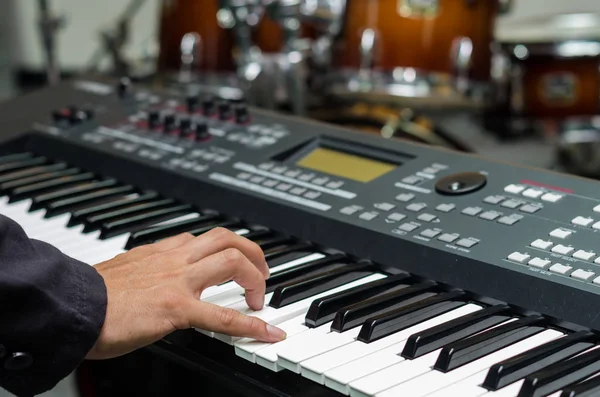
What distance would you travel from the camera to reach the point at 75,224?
1358 millimetres

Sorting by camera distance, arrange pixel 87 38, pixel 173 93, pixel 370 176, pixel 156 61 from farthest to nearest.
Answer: pixel 87 38
pixel 156 61
pixel 173 93
pixel 370 176

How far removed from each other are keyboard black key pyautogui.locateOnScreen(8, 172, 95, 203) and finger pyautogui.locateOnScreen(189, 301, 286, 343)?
634mm

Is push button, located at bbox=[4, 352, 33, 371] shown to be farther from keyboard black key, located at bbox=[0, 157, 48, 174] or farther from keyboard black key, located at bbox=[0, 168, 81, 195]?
keyboard black key, located at bbox=[0, 157, 48, 174]

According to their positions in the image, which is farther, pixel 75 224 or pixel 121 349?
pixel 75 224

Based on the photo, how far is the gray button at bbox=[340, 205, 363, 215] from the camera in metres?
1.18

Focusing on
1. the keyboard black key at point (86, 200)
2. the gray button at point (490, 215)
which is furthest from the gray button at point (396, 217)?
the keyboard black key at point (86, 200)

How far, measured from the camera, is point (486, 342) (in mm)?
912

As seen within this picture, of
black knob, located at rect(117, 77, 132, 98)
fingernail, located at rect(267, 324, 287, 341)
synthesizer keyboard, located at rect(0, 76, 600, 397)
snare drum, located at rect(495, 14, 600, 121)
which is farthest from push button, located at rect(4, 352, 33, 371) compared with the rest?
snare drum, located at rect(495, 14, 600, 121)

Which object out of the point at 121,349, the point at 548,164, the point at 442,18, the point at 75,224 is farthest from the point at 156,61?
the point at 121,349

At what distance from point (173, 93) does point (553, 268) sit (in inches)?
40.5

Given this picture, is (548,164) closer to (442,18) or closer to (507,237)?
(442,18)

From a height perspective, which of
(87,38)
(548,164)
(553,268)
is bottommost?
(548,164)

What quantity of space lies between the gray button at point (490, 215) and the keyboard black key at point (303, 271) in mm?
196

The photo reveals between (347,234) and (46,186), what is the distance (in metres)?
0.62
